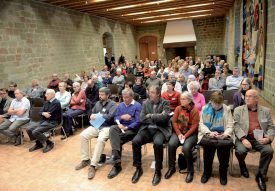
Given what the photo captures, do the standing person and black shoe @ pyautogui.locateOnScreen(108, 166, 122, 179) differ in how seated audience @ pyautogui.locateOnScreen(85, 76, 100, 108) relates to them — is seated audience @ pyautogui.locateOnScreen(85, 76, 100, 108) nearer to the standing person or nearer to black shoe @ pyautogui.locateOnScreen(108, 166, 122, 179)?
the standing person

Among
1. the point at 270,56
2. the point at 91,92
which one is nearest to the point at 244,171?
the point at 270,56

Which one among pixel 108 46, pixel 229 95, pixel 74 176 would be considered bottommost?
pixel 74 176

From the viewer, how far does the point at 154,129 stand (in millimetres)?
3541

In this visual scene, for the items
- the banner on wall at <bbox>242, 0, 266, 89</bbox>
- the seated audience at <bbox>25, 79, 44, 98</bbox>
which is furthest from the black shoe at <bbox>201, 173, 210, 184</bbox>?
the seated audience at <bbox>25, 79, 44, 98</bbox>

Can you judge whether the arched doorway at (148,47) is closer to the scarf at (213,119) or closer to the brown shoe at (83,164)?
the brown shoe at (83,164)

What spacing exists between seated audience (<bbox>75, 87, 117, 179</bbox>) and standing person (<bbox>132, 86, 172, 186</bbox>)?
21.2 inches

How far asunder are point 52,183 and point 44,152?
3.95 ft

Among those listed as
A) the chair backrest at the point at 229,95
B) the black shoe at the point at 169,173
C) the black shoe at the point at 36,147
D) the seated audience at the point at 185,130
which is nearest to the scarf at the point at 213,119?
the seated audience at the point at 185,130

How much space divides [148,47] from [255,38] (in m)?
12.0

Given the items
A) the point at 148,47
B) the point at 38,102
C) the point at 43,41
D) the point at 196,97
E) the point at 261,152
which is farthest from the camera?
the point at 148,47

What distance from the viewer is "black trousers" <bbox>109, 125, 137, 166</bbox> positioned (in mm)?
3490

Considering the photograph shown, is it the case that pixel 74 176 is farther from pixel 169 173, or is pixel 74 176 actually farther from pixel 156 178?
pixel 169 173

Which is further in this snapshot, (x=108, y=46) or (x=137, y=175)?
(x=108, y=46)

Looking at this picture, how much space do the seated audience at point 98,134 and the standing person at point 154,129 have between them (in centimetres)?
54
